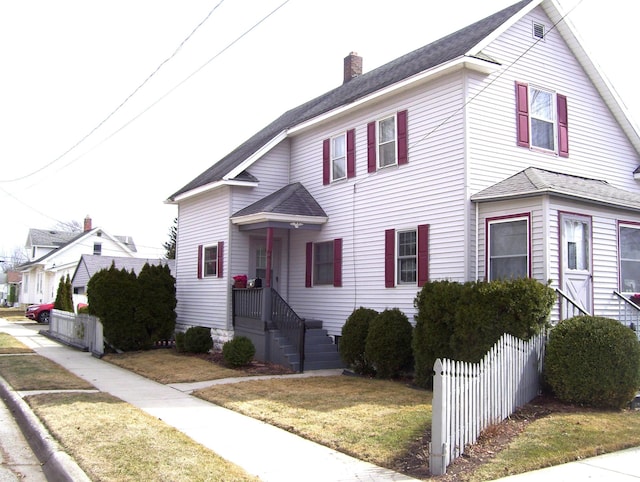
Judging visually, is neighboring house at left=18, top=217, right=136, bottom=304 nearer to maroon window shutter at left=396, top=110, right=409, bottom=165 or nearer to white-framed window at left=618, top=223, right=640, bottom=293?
maroon window shutter at left=396, top=110, right=409, bottom=165

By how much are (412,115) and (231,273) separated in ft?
23.6

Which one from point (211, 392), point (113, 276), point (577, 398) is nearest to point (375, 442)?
point (577, 398)

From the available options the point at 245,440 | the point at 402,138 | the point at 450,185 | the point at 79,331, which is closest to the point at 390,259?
the point at 450,185

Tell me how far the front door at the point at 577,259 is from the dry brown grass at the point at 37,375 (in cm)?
957

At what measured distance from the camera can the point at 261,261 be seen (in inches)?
752

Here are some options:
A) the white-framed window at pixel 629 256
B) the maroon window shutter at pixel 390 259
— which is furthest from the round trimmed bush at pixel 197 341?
the white-framed window at pixel 629 256

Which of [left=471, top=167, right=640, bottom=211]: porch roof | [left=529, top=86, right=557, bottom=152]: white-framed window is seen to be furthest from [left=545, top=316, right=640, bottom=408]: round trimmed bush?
[left=529, top=86, right=557, bottom=152]: white-framed window

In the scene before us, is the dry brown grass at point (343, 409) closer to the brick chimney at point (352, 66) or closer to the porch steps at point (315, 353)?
the porch steps at point (315, 353)

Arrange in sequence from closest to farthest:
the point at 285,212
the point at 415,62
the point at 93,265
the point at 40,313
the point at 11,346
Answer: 1. the point at 415,62
2. the point at 285,212
3. the point at 11,346
4. the point at 40,313
5. the point at 93,265

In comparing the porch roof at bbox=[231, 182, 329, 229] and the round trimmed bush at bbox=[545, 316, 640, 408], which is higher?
the porch roof at bbox=[231, 182, 329, 229]

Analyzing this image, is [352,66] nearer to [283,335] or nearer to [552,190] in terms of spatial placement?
[283,335]

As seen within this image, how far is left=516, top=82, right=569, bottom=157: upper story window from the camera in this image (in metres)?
14.1

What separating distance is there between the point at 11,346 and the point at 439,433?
1816 centimetres

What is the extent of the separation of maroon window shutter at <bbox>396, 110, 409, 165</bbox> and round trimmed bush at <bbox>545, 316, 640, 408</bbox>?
6085 mm
